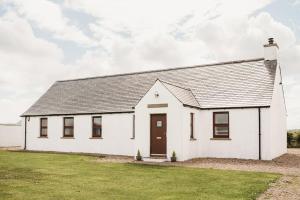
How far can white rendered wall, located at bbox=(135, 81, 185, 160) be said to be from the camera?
2006cm

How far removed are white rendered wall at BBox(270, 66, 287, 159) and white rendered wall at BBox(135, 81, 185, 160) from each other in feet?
19.5

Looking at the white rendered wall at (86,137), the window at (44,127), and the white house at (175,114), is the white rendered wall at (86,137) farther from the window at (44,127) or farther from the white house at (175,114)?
the window at (44,127)

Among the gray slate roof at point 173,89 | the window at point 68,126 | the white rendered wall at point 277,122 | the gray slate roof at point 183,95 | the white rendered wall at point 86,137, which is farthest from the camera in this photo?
the window at point 68,126

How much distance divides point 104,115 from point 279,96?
12.9 metres

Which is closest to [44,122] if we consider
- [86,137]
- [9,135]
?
[86,137]

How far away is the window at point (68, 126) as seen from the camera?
91.9 ft

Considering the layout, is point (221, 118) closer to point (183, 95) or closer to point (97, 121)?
point (183, 95)

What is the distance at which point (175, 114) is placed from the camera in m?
20.2

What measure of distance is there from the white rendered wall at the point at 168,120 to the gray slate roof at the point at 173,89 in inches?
39.3

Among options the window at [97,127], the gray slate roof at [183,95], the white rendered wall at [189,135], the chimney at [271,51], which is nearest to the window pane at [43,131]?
the window at [97,127]

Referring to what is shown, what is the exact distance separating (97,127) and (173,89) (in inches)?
314

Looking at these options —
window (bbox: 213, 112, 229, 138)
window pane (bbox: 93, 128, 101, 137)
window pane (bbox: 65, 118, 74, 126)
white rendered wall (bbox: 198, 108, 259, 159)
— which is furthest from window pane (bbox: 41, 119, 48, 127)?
window (bbox: 213, 112, 229, 138)

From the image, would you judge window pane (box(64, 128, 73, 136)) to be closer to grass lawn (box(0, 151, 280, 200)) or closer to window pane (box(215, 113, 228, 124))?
grass lawn (box(0, 151, 280, 200))

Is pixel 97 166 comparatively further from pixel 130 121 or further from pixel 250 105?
pixel 250 105
